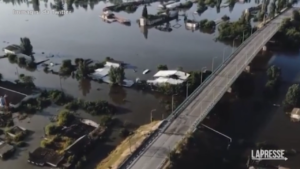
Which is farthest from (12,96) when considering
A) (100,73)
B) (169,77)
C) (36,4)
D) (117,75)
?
(36,4)

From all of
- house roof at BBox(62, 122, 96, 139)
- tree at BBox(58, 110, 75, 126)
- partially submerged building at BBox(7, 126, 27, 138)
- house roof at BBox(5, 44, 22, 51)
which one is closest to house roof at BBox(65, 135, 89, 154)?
house roof at BBox(62, 122, 96, 139)

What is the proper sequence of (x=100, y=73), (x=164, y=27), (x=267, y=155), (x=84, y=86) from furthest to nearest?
(x=164, y=27)
(x=100, y=73)
(x=84, y=86)
(x=267, y=155)

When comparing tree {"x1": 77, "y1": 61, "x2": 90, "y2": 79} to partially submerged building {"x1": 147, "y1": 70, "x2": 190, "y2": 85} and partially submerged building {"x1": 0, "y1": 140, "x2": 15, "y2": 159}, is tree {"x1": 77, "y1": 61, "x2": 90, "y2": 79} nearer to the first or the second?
partially submerged building {"x1": 147, "y1": 70, "x2": 190, "y2": 85}

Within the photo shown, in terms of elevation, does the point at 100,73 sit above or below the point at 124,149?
above

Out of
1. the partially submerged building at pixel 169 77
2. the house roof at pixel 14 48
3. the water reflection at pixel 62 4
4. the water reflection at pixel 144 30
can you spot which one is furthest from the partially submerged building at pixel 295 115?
the water reflection at pixel 62 4

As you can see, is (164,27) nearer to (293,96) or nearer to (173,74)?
(173,74)

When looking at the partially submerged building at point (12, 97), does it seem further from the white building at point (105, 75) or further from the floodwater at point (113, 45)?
the white building at point (105, 75)

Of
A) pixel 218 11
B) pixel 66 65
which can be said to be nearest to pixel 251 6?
pixel 218 11
